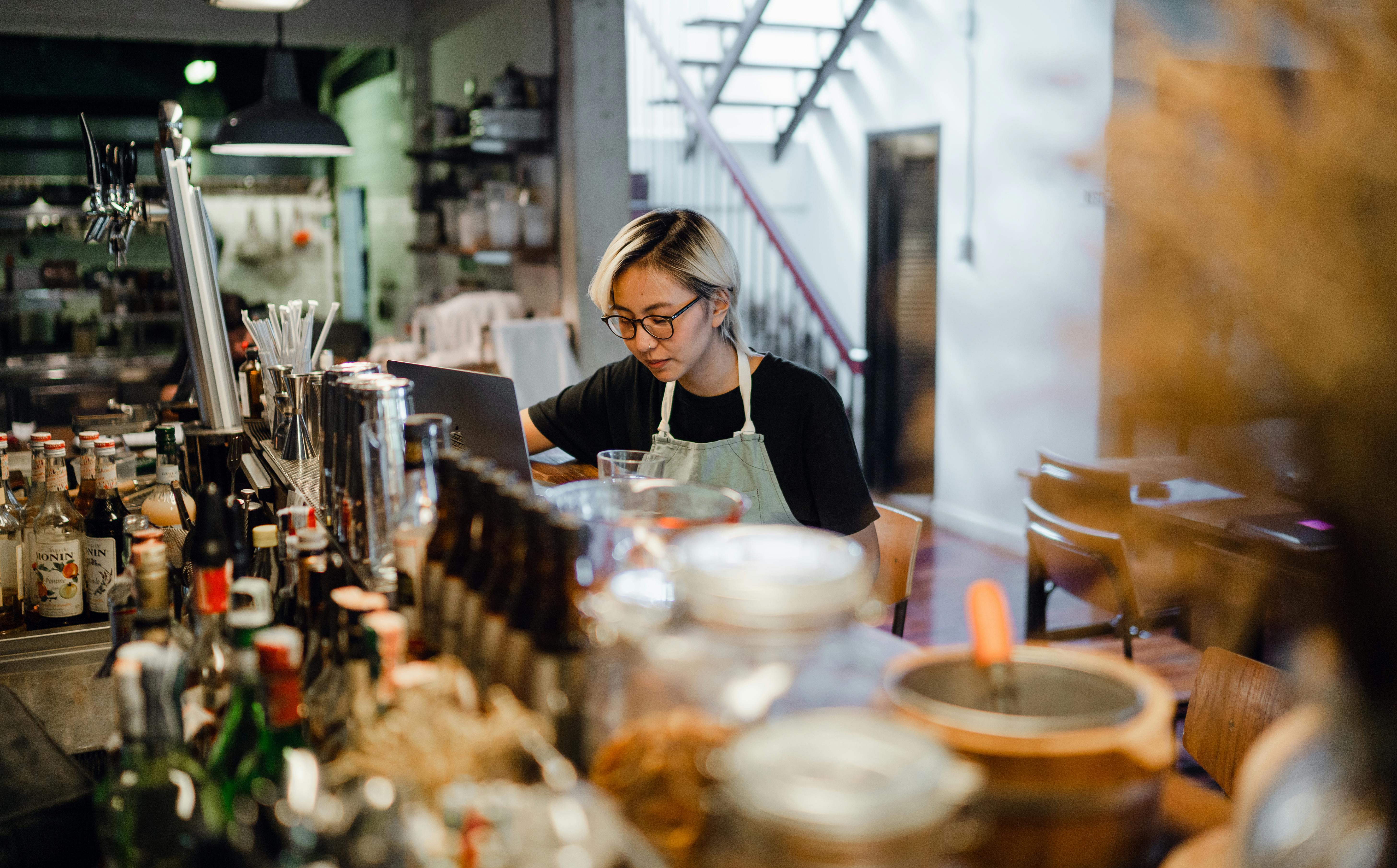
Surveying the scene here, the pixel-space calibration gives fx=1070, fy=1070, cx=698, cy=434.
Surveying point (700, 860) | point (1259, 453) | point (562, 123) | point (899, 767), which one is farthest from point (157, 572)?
point (562, 123)

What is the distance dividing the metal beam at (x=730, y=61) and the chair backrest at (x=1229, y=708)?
495cm

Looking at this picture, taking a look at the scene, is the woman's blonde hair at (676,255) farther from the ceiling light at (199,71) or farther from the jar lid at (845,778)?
the ceiling light at (199,71)

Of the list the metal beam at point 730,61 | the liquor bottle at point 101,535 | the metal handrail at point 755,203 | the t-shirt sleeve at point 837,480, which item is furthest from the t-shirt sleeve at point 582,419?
the metal beam at point 730,61

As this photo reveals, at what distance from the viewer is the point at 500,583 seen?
93 cm

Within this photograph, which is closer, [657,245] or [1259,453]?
[1259,453]

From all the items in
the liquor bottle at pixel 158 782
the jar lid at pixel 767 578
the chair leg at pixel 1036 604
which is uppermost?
the jar lid at pixel 767 578

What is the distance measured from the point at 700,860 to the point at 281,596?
2.49 feet

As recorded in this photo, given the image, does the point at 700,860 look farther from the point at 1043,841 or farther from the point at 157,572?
the point at 157,572

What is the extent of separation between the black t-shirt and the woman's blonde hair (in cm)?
20

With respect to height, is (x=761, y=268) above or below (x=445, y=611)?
above

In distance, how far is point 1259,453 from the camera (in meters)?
0.54

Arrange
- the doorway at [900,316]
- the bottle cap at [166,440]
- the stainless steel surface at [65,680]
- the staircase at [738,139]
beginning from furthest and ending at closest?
1. the doorway at [900,316]
2. the staircase at [738,139]
3. the bottle cap at [166,440]
4. the stainless steel surface at [65,680]

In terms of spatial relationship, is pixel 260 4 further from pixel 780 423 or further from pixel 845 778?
pixel 845 778

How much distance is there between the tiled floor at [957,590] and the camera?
4016 mm
